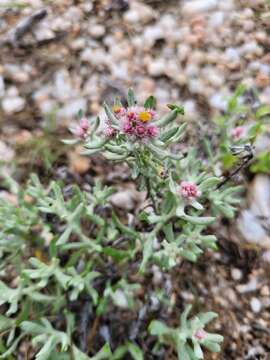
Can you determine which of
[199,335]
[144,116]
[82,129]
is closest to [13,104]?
[82,129]

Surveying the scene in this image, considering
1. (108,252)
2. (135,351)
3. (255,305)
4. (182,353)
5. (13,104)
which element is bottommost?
(255,305)

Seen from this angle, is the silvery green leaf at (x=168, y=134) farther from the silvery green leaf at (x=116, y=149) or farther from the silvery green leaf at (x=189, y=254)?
the silvery green leaf at (x=189, y=254)

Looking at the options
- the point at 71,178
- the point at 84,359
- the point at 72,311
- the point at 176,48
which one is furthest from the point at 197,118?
the point at 84,359

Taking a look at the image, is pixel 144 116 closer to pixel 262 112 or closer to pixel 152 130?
pixel 152 130

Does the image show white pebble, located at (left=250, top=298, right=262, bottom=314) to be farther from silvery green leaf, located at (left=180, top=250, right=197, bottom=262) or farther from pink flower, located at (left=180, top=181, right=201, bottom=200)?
pink flower, located at (left=180, top=181, right=201, bottom=200)

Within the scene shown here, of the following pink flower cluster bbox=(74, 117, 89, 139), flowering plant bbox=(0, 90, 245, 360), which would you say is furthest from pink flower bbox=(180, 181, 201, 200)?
pink flower cluster bbox=(74, 117, 89, 139)
